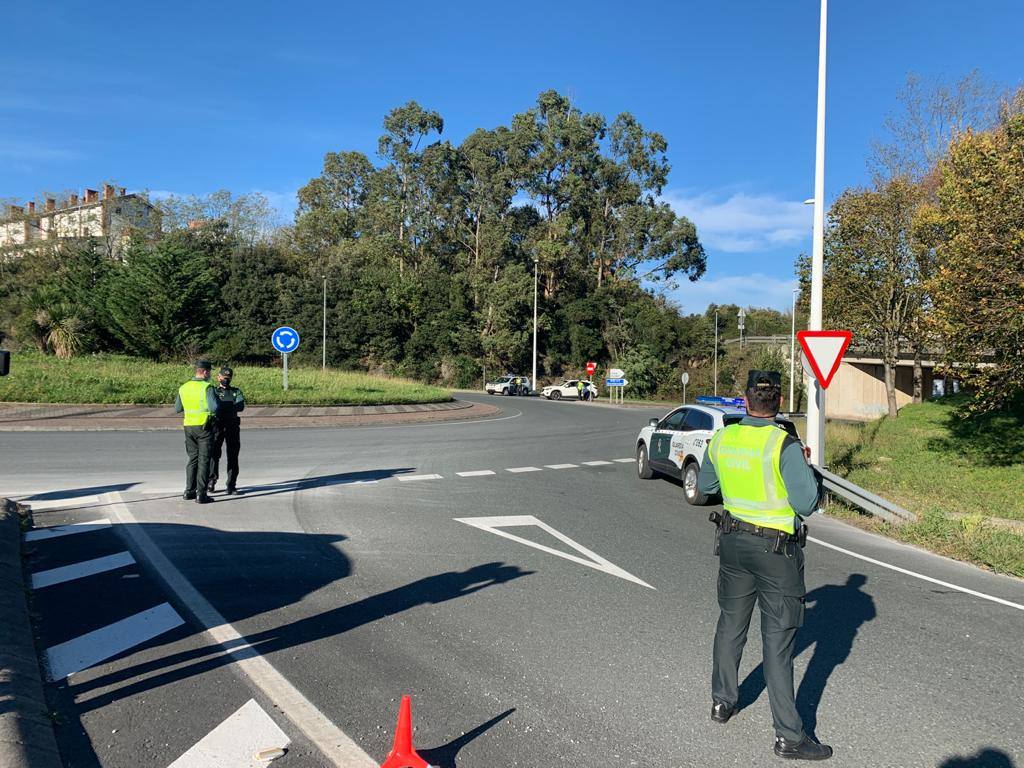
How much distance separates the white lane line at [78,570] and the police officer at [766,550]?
530cm

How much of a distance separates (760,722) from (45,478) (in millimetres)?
11502

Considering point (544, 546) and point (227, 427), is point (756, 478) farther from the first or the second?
point (227, 427)

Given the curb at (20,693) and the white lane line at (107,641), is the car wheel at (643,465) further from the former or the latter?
the curb at (20,693)

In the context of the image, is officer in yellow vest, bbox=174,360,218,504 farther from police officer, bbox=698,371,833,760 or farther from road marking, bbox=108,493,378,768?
police officer, bbox=698,371,833,760

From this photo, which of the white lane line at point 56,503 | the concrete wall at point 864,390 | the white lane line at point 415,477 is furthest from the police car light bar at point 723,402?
the concrete wall at point 864,390

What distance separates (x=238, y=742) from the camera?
3676 mm

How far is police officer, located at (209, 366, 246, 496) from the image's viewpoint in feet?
33.8

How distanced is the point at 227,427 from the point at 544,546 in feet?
16.5

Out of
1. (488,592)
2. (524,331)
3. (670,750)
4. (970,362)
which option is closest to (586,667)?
(670,750)

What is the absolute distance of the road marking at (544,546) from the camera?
7.17m

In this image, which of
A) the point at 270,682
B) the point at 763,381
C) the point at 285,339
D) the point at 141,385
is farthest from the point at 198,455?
the point at 141,385

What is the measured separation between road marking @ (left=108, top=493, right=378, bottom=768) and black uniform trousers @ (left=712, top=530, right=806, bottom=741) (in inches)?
72.9

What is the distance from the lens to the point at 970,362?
Answer: 639 inches

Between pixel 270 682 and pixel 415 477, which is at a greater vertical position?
pixel 270 682
